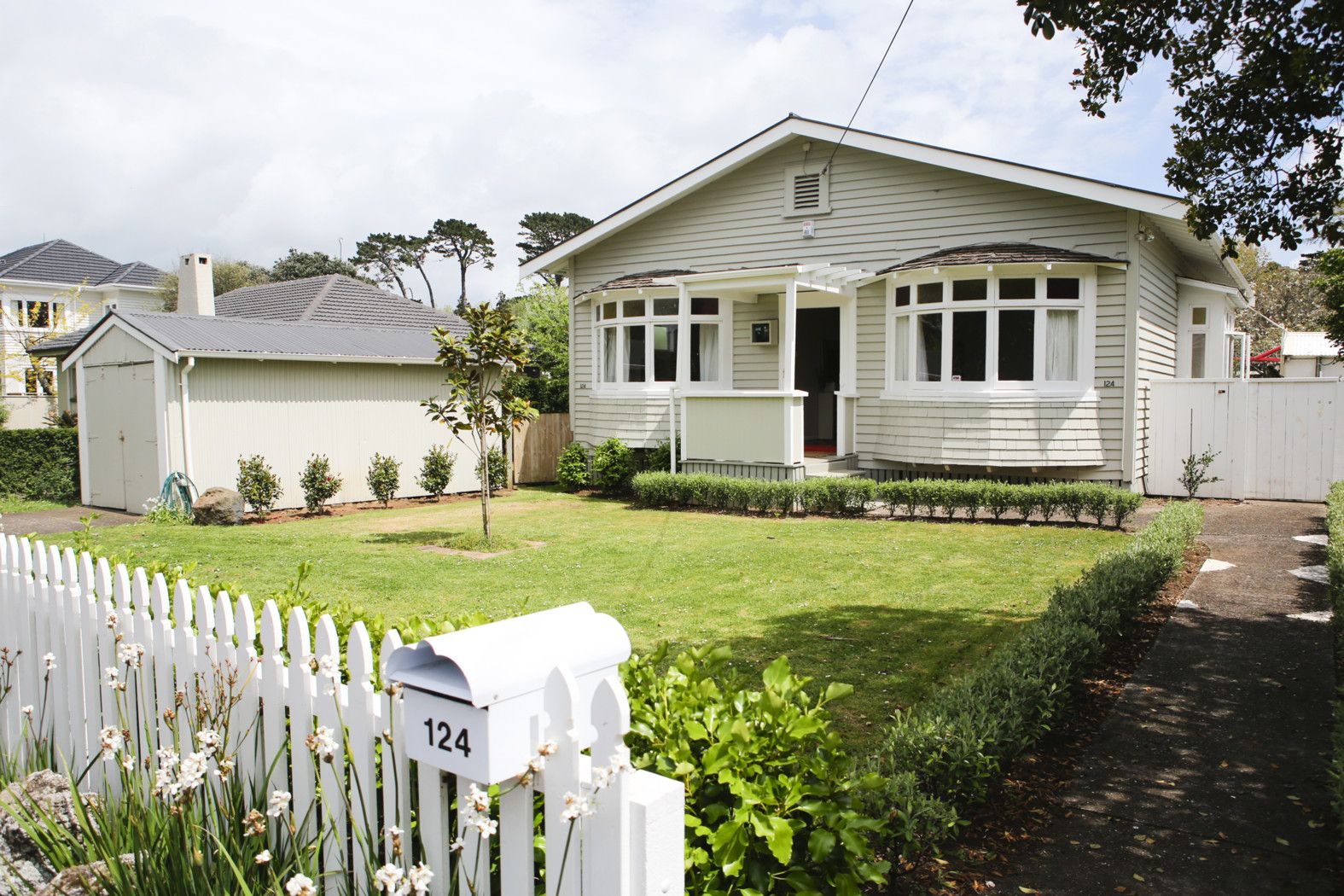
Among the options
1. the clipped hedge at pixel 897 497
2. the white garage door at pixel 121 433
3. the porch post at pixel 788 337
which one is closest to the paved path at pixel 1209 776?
the clipped hedge at pixel 897 497

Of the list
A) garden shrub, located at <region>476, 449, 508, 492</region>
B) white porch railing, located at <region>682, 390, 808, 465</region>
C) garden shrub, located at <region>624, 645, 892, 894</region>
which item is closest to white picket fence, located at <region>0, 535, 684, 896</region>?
garden shrub, located at <region>624, 645, 892, 894</region>

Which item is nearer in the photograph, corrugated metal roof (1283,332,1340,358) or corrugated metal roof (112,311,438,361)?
corrugated metal roof (112,311,438,361)

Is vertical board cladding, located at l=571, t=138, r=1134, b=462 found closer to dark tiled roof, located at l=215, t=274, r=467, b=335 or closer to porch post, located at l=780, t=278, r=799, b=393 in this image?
porch post, located at l=780, t=278, r=799, b=393

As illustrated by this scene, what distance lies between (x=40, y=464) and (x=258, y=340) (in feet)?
20.4

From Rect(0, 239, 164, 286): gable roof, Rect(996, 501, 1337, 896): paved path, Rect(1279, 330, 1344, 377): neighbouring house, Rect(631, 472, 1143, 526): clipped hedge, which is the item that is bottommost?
Rect(996, 501, 1337, 896): paved path

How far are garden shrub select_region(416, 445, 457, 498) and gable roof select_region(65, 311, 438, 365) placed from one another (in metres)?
1.87

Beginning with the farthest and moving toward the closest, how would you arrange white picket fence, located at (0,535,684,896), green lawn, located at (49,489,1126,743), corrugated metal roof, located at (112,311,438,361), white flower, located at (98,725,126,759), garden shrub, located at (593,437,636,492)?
garden shrub, located at (593,437,636,492), corrugated metal roof, located at (112,311,438,361), green lawn, located at (49,489,1126,743), white flower, located at (98,725,126,759), white picket fence, located at (0,535,684,896)

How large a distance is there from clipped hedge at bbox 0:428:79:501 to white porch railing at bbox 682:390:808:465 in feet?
40.7

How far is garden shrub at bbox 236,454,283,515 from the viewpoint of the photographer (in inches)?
568

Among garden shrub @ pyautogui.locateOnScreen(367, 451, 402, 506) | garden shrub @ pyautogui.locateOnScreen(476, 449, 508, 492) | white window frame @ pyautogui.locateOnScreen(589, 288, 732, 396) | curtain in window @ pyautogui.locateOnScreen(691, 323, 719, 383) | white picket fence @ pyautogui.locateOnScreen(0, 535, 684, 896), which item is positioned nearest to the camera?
white picket fence @ pyautogui.locateOnScreen(0, 535, 684, 896)

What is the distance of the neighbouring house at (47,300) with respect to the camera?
30078 mm

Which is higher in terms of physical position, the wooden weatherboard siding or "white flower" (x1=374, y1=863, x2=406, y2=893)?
the wooden weatherboard siding

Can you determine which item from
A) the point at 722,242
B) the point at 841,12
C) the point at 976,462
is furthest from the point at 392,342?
the point at 841,12

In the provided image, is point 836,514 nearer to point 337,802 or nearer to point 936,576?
point 936,576
